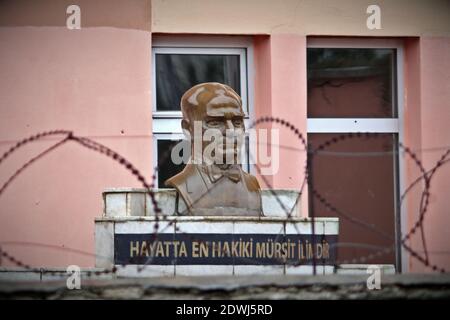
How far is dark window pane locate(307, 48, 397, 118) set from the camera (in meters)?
17.9

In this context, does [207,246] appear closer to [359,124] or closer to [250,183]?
[250,183]

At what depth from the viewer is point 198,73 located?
698 inches

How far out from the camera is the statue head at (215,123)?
14.4 metres

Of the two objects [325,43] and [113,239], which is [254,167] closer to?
[325,43]

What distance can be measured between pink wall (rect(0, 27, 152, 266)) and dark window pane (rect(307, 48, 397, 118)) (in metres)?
1.72

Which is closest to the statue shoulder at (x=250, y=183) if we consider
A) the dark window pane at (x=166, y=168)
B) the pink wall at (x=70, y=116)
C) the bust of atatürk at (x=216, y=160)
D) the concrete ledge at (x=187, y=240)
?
the bust of atatürk at (x=216, y=160)

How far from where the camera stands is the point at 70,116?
17.1m

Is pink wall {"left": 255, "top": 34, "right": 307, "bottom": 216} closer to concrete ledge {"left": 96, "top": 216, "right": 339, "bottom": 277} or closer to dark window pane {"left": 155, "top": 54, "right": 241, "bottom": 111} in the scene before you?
Result: dark window pane {"left": 155, "top": 54, "right": 241, "bottom": 111}

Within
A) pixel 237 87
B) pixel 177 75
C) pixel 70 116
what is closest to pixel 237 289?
pixel 70 116

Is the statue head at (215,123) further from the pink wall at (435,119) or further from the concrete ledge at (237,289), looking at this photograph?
the pink wall at (435,119)

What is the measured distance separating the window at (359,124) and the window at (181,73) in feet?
2.18

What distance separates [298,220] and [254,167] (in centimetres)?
336

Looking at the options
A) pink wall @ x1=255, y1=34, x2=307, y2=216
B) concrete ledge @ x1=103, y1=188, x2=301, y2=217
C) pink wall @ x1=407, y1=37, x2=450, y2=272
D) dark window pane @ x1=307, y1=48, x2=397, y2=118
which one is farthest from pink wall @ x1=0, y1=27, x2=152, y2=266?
pink wall @ x1=407, y1=37, x2=450, y2=272

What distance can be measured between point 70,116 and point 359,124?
9.51 ft
